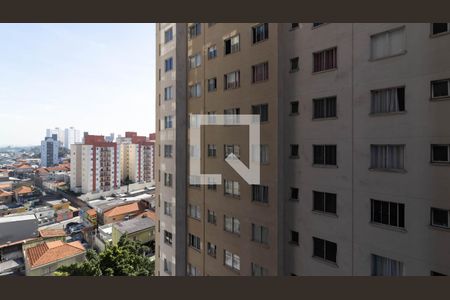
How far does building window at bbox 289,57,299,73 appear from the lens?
8109 mm

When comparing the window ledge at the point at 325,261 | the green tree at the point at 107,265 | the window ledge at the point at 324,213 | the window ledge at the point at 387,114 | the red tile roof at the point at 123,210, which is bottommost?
the red tile roof at the point at 123,210

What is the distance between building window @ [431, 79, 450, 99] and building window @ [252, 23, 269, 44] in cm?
517

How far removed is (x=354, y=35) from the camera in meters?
6.83

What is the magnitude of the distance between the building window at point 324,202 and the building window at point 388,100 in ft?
9.08

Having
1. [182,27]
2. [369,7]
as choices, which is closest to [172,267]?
[182,27]

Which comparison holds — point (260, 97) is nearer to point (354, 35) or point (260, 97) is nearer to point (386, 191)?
point (354, 35)

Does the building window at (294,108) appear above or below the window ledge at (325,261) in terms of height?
above

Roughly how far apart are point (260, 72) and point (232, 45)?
1.95 metres

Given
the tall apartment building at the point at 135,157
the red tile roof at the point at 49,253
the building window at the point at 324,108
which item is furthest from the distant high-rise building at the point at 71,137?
the building window at the point at 324,108

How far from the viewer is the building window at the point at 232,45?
31.1ft

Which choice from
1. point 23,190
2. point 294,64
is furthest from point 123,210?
point 294,64

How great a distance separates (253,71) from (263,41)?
3.54 feet

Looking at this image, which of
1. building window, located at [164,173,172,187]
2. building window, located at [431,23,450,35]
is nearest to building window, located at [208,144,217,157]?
building window, located at [164,173,172,187]
